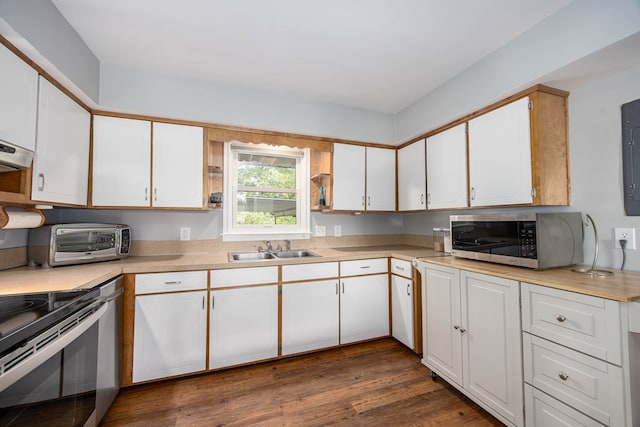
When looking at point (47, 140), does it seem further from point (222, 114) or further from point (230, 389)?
point (230, 389)

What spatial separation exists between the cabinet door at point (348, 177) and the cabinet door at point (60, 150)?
2084 millimetres

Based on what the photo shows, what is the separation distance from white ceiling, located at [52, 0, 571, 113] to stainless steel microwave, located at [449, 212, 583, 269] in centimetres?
123

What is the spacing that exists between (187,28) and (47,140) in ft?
3.60

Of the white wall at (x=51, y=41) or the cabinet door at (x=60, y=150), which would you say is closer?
the white wall at (x=51, y=41)

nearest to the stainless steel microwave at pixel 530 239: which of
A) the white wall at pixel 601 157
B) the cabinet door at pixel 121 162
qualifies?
the white wall at pixel 601 157

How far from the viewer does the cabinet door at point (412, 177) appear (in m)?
2.79

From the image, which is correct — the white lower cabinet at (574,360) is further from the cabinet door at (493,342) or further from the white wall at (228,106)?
the white wall at (228,106)

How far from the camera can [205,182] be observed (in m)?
2.44

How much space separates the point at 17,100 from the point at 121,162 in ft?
2.65

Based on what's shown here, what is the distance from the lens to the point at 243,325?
2.22 meters

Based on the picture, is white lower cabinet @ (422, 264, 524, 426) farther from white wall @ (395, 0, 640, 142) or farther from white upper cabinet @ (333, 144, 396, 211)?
white wall @ (395, 0, 640, 142)

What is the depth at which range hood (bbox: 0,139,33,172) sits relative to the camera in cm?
133

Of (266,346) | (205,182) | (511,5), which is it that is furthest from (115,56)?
(511,5)

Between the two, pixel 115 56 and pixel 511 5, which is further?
pixel 115 56
